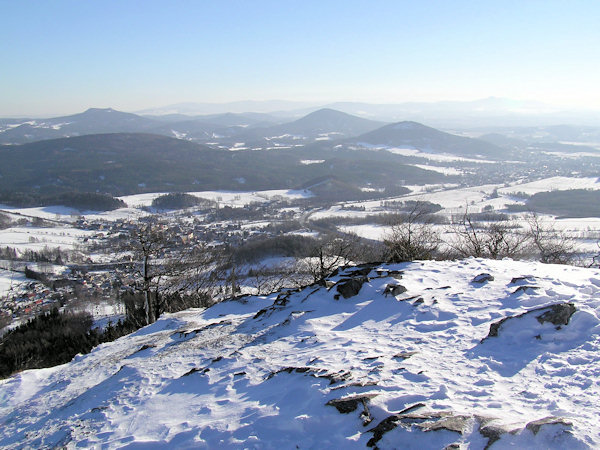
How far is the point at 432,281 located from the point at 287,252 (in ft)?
111

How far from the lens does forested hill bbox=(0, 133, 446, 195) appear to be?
106m

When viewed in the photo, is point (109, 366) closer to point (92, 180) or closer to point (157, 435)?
point (157, 435)

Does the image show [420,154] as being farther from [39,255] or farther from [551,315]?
[551,315]

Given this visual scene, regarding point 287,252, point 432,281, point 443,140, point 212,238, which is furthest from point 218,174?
point 432,281

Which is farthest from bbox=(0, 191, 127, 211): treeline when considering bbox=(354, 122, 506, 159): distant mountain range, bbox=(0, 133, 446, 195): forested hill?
bbox=(354, 122, 506, 159): distant mountain range

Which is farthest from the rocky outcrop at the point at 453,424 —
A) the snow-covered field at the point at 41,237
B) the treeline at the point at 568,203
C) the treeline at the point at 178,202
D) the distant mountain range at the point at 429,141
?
the distant mountain range at the point at 429,141

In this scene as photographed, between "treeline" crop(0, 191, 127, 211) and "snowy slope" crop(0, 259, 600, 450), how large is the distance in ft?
266

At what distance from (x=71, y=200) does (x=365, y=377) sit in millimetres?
95518

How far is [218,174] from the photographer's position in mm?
116000

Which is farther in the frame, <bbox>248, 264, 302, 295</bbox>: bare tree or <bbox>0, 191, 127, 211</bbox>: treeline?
<bbox>0, 191, 127, 211</bbox>: treeline

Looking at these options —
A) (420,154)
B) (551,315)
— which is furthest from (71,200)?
(420,154)

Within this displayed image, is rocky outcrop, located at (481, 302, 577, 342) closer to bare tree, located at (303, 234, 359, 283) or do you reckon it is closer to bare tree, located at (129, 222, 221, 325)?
bare tree, located at (303, 234, 359, 283)

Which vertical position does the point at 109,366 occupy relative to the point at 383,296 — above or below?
below

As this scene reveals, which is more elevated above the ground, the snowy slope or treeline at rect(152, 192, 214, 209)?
the snowy slope
